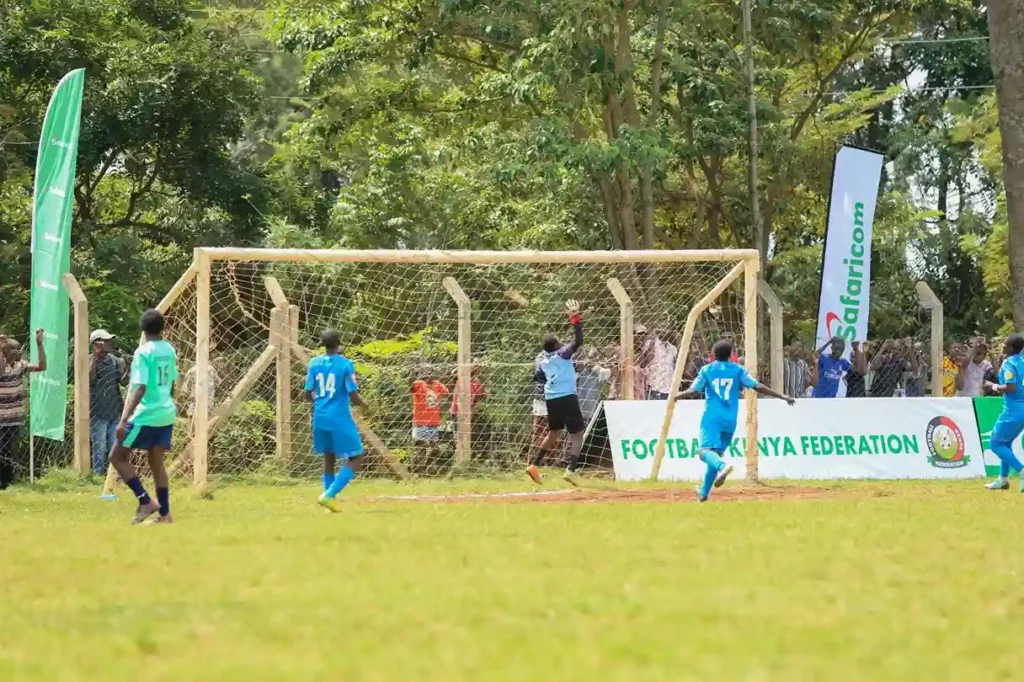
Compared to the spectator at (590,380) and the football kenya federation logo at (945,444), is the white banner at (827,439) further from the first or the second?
the spectator at (590,380)

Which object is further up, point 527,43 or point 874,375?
point 527,43

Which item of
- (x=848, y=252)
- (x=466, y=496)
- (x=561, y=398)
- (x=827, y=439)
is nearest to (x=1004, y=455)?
(x=827, y=439)

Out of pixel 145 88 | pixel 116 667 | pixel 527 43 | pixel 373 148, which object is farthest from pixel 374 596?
pixel 373 148

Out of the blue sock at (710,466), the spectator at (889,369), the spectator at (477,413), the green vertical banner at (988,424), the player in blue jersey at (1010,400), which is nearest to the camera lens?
the blue sock at (710,466)

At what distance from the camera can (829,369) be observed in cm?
2306

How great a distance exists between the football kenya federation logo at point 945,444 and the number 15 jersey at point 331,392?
31.2 feet

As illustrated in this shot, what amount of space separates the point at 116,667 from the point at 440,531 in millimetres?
6174

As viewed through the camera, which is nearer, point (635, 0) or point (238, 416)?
point (238, 416)

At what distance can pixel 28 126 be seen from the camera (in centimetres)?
2812

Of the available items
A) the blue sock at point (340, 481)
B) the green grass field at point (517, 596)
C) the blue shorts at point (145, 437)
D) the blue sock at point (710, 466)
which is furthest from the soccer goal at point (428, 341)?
the green grass field at point (517, 596)

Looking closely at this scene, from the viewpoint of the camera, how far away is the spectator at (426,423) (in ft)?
68.2

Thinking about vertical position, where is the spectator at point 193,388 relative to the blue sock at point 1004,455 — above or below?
above

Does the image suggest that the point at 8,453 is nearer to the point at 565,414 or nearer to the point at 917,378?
the point at 565,414

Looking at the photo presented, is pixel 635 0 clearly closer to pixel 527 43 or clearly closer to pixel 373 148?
pixel 527 43
